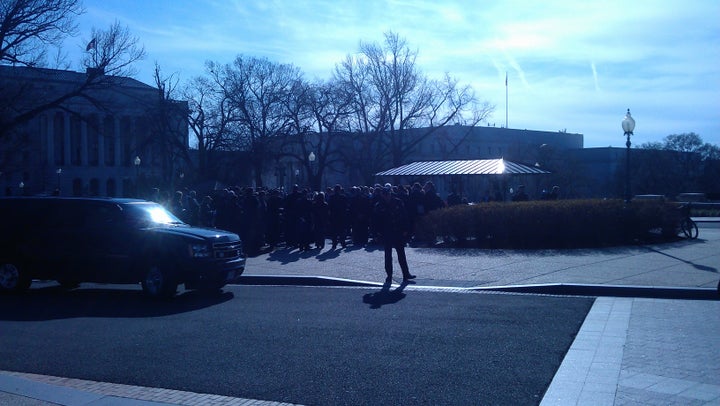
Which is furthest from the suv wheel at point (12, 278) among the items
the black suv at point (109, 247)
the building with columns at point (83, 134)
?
the building with columns at point (83, 134)

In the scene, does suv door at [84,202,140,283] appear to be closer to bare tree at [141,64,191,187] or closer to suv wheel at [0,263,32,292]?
suv wheel at [0,263,32,292]

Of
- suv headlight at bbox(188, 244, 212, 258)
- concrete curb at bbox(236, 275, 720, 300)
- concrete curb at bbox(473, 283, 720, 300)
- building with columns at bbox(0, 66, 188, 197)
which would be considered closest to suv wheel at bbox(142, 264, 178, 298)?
suv headlight at bbox(188, 244, 212, 258)

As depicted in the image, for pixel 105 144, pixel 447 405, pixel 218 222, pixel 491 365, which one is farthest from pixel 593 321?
pixel 105 144

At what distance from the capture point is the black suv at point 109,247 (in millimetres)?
14211

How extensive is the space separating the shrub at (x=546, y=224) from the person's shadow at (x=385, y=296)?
661 centimetres

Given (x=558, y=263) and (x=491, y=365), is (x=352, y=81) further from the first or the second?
(x=491, y=365)

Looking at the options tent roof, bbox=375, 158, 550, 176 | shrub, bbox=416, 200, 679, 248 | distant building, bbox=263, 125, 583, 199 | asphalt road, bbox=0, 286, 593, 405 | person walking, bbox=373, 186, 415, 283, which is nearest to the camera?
asphalt road, bbox=0, 286, 593, 405

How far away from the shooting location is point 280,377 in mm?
8297

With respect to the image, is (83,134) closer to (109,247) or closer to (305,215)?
(305,215)

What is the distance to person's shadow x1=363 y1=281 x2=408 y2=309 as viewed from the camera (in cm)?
1315

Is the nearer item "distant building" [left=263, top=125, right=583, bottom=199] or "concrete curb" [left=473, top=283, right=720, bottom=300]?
"concrete curb" [left=473, top=283, right=720, bottom=300]

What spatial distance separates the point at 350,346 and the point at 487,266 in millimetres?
8162

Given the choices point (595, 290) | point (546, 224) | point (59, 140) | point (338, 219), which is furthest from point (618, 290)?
point (59, 140)

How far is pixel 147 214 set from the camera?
15.3 m
